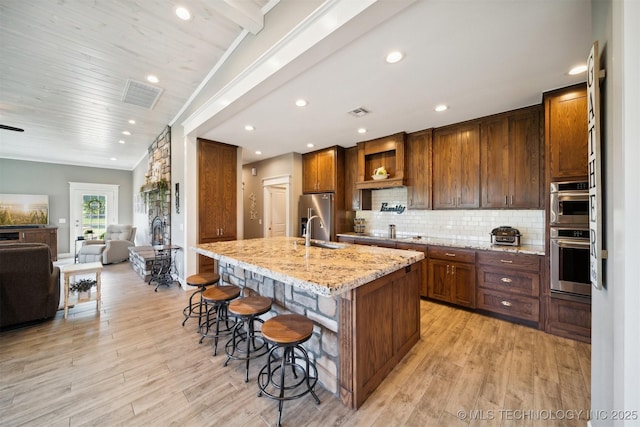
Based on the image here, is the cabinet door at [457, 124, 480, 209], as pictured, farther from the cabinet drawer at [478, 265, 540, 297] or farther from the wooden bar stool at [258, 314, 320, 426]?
the wooden bar stool at [258, 314, 320, 426]

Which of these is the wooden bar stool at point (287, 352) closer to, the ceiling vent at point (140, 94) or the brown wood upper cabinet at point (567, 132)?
the brown wood upper cabinet at point (567, 132)

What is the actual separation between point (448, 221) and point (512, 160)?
3.95ft

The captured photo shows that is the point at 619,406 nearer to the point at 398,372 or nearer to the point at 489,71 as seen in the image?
the point at 398,372

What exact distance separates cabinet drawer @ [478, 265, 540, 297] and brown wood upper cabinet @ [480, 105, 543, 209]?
88 cm

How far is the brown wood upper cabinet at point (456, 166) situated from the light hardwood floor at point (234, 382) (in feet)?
5.68

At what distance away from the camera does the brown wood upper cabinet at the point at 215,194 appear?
13.8 feet

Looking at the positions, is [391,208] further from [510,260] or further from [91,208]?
[91,208]

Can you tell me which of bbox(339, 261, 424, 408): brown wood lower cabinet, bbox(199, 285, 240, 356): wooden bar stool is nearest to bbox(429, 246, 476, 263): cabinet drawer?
bbox(339, 261, 424, 408): brown wood lower cabinet

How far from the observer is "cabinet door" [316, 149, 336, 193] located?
488 cm

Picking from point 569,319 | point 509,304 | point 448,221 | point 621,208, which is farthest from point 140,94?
point 569,319

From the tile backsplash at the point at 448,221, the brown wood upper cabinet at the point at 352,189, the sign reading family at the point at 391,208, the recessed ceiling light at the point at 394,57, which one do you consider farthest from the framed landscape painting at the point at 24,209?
the recessed ceiling light at the point at 394,57

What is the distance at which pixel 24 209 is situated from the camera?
6.70 meters

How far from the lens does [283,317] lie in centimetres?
175

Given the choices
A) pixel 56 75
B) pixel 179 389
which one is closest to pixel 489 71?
pixel 179 389
